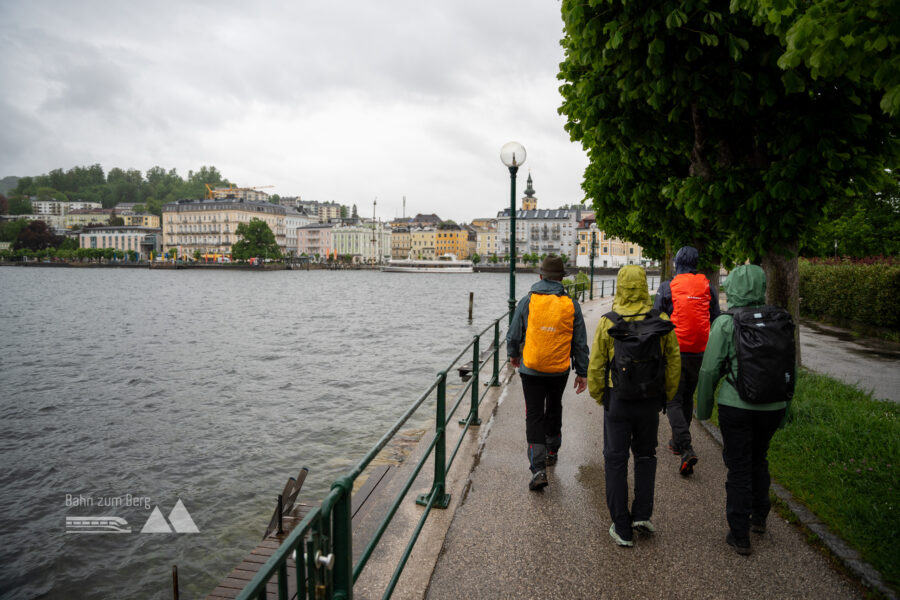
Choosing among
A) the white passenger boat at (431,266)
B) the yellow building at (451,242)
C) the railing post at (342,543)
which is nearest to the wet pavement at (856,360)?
the railing post at (342,543)

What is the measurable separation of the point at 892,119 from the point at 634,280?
5657 mm

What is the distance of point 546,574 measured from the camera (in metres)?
3.79

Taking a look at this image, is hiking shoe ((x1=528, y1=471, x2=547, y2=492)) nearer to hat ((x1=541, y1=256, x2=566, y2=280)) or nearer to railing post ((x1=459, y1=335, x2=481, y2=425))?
railing post ((x1=459, y1=335, x2=481, y2=425))

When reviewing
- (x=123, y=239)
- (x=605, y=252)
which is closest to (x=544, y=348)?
(x=605, y=252)

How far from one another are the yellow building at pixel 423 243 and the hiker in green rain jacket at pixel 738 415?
543ft

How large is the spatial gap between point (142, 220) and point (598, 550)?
21192 centimetres

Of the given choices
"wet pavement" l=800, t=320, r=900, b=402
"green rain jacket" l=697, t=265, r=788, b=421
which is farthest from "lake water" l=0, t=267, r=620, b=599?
"wet pavement" l=800, t=320, r=900, b=402

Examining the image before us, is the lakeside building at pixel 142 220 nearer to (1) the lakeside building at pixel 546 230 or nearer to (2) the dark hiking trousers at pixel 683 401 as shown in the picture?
(1) the lakeside building at pixel 546 230

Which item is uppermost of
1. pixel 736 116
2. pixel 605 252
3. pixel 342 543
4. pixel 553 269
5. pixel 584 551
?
pixel 605 252

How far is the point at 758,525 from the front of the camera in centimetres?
430

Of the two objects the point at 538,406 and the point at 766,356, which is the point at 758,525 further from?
the point at 538,406

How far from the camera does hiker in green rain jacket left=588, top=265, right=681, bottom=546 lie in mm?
4035

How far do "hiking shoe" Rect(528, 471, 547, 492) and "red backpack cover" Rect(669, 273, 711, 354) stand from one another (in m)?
1.84

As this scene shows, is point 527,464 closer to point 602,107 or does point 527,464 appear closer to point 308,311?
point 602,107
